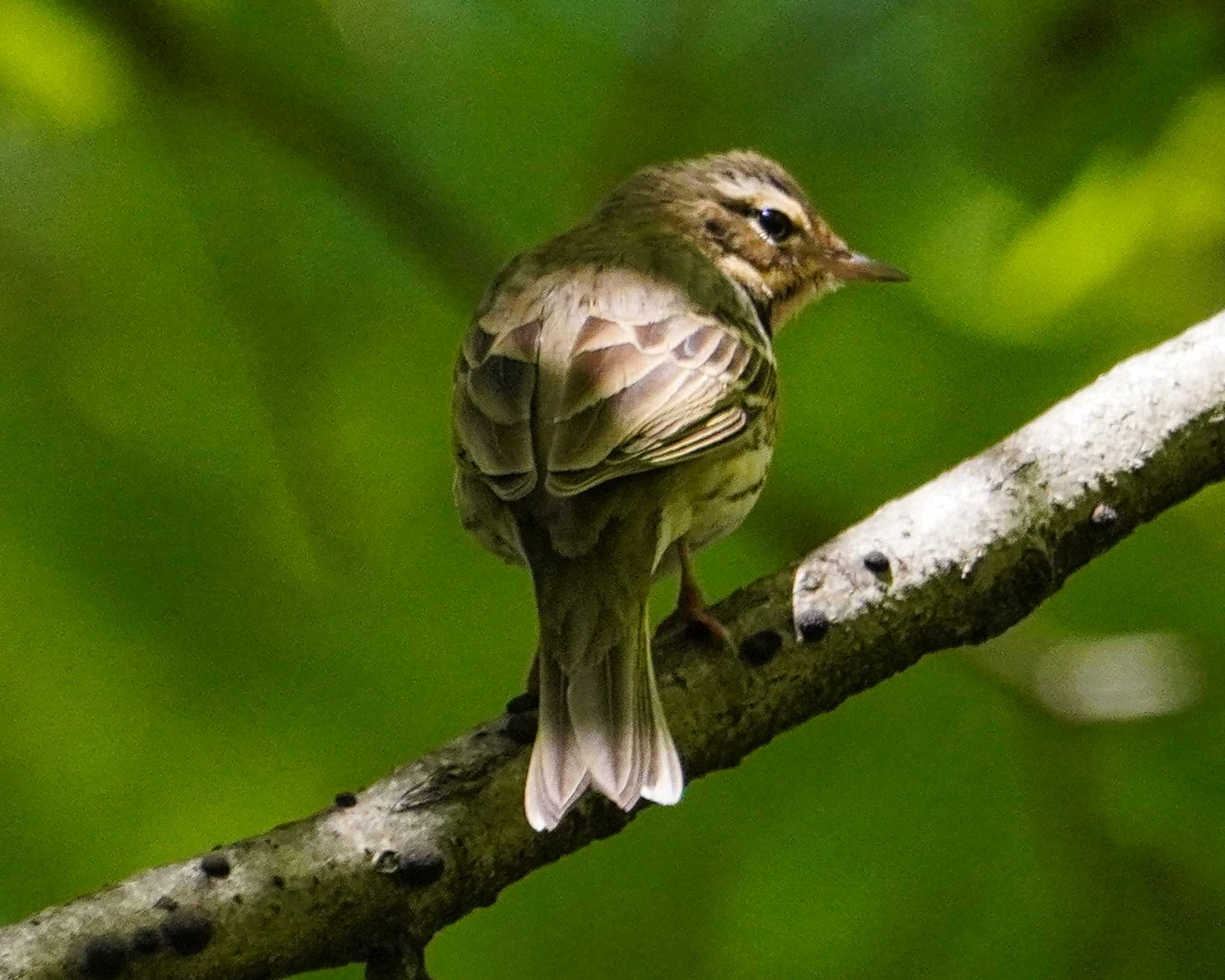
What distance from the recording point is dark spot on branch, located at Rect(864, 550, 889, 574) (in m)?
2.75

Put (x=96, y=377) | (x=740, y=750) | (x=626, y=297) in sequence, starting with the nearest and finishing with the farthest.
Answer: (x=740, y=750)
(x=626, y=297)
(x=96, y=377)

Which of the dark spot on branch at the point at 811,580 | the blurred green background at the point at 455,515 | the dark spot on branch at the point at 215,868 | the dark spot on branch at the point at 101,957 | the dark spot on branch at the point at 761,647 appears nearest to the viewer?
the dark spot on branch at the point at 101,957

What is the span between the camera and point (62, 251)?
405 centimetres

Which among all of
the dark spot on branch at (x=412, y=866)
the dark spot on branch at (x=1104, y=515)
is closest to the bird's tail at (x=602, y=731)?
the dark spot on branch at (x=412, y=866)

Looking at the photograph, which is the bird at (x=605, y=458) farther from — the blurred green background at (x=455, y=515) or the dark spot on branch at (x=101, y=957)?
the dark spot on branch at (x=101, y=957)

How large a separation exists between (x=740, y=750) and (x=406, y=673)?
4.27ft

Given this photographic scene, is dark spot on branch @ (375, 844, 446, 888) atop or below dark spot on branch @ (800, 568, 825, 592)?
below

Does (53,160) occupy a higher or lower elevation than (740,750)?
higher

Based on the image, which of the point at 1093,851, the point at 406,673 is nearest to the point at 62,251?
the point at 406,673

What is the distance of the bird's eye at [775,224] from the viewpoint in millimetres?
4176

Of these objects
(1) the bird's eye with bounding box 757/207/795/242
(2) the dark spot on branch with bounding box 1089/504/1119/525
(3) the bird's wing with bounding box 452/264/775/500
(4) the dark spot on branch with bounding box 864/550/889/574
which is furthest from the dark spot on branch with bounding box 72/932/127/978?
(1) the bird's eye with bounding box 757/207/795/242

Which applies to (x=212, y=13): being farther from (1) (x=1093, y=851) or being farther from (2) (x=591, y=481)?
(1) (x=1093, y=851)

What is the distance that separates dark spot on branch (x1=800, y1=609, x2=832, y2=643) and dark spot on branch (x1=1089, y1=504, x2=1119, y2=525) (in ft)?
1.75

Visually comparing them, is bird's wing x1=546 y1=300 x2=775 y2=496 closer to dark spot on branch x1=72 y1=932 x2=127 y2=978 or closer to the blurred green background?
the blurred green background
